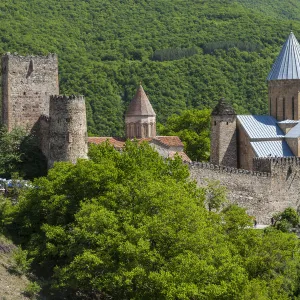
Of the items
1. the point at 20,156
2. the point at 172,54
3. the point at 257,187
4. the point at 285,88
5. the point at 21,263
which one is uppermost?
the point at 172,54

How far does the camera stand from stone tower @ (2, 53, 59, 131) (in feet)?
122

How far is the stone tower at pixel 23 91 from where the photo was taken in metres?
37.2

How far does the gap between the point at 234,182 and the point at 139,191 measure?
918cm

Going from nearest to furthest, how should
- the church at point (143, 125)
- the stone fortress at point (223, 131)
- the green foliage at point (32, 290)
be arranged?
the green foliage at point (32, 290) → the stone fortress at point (223, 131) → the church at point (143, 125)

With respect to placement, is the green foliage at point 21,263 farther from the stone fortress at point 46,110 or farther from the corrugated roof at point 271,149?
the corrugated roof at point 271,149

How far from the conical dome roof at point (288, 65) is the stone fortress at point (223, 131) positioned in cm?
5

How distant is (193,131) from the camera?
50.5 metres

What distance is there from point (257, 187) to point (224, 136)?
A: 3817 mm

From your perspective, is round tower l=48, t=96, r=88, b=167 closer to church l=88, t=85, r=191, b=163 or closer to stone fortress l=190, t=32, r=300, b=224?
stone fortress l=190, t=32, r=300, b=224

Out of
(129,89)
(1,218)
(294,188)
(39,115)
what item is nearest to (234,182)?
(294,188)

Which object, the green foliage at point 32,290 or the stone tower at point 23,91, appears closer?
the green foliage at point 32,290

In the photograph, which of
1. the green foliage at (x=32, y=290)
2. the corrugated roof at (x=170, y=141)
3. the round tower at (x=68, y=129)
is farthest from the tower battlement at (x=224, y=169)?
the green foliage at (x=32, y=290)

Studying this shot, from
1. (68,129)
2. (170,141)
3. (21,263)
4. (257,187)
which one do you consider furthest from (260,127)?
(21,263)

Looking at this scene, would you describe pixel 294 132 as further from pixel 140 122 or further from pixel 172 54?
pixel 172 54
